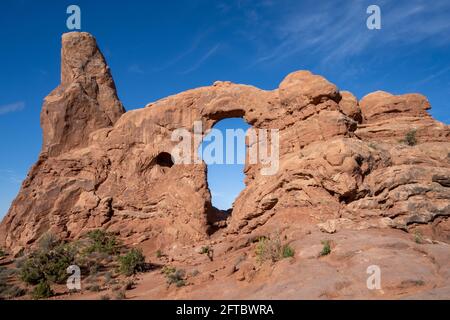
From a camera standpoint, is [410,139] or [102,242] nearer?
[410,139]

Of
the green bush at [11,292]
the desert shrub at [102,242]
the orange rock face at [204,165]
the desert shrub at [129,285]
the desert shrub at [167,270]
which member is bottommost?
the green bush at [11,292]

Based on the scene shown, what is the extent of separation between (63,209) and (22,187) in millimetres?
4115

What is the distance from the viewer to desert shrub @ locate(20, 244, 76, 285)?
17359mm

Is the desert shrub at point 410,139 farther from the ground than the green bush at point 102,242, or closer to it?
farther from the ground

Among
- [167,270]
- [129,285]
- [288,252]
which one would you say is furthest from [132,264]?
[288,252]

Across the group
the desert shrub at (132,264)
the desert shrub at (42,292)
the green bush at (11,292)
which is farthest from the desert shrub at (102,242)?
the desert shrub at (42,292)

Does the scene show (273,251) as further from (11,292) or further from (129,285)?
(11,292)

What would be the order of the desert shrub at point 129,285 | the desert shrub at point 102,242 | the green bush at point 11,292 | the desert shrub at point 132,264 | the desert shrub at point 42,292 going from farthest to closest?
the desert shrub at point 102,242, the desert shrub at point 132,264, the green bush at point 11,292, the desert shrub at point 129,285, the desert shrub at point 42,292

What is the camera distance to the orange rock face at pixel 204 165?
16.4m

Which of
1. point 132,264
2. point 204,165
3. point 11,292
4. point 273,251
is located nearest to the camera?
point 273,251

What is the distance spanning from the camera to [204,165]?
80.8 ft

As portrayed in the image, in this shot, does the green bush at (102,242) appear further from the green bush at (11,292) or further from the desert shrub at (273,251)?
the desert shrub at (273,251)
